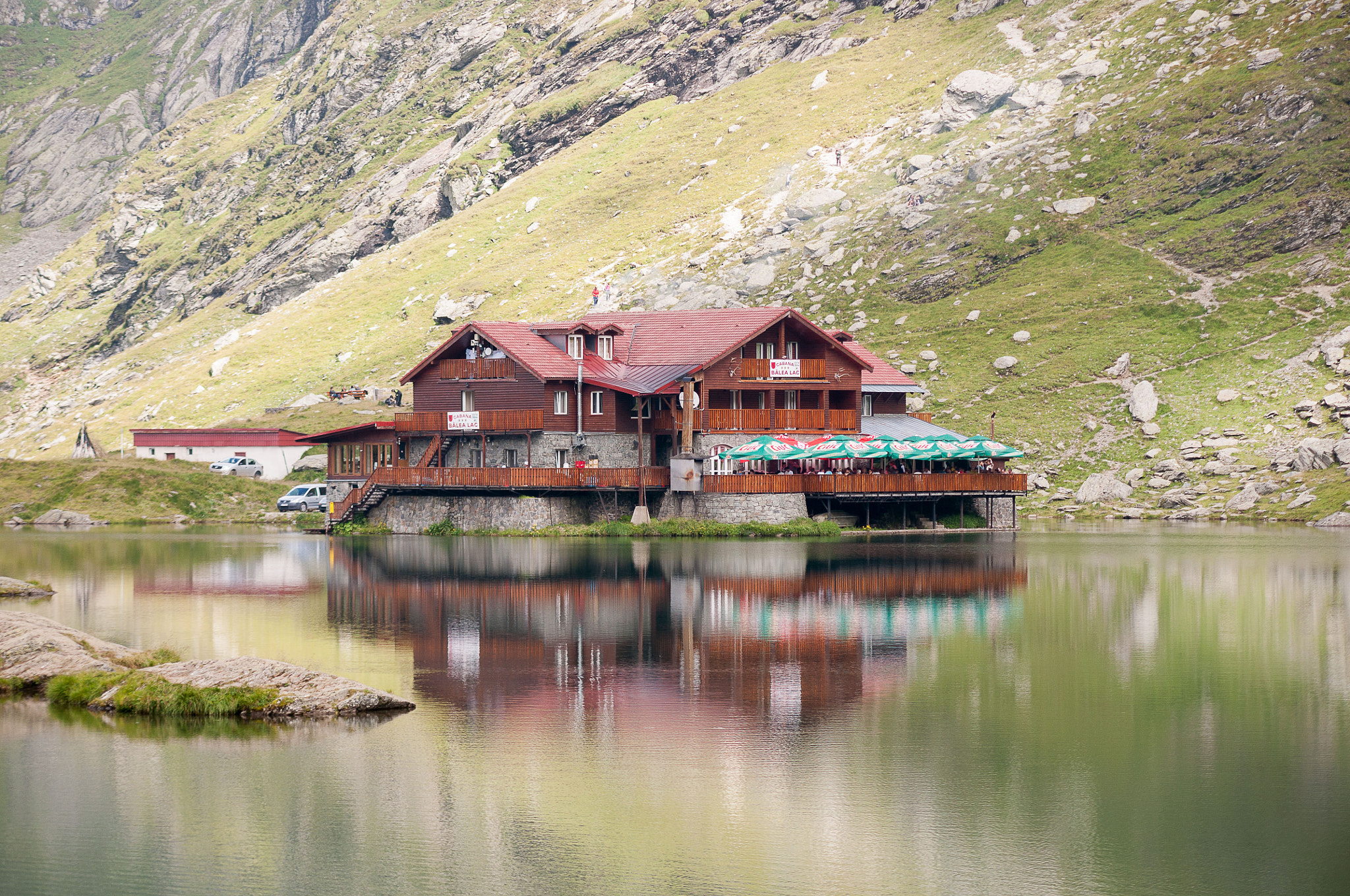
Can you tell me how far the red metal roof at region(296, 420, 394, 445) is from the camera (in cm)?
8706

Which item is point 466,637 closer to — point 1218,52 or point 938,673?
point 938,673

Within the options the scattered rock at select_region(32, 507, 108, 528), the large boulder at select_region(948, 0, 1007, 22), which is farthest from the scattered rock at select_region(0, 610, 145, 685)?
the large boulder at select_region(948, 0, 1007, 22)

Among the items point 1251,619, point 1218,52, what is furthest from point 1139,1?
point 1251,619

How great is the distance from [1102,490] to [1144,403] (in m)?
9.78

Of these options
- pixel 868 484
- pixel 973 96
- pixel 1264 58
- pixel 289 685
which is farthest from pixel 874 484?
pixel 973 96

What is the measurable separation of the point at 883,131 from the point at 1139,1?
30.1 meters

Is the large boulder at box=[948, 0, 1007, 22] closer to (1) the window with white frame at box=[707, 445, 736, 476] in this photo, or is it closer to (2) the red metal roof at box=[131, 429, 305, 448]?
(2) the red metal roof at box=[131, 429, 305, 448]

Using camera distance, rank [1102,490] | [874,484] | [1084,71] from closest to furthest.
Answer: [874,484] → [1102,490] → [1084,71]

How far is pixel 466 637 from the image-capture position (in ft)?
112

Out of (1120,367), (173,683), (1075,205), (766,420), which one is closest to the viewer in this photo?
(173,683)

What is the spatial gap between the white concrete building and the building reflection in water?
159 feet

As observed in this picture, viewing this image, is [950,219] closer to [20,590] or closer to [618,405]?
[618,405]

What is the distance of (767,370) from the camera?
79562 millimetres

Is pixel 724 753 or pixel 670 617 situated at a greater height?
pixel 670 617
